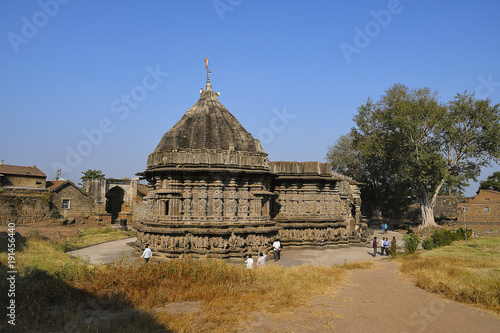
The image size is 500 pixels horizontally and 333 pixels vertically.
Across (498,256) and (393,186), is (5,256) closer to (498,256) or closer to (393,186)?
(498,256)

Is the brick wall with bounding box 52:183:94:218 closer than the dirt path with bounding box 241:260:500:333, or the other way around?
the dirt path with bounding box 241:260:500:333

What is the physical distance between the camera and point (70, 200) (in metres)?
34.9

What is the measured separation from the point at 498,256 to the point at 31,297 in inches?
805

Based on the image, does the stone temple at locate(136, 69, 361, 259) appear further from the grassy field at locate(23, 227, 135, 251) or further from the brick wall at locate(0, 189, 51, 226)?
the brick wall at locate(0, 189, 51, 226)

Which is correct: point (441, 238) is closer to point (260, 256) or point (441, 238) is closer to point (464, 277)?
point (464, 277)

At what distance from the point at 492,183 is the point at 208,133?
5530 cm

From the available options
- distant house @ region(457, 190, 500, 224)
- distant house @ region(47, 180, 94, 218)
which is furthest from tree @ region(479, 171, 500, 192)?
distant house @ region(47, 180, 94, 218)

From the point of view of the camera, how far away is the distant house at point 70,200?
34.3 meters

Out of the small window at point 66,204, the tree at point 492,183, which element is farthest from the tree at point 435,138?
the small window at point 66,204

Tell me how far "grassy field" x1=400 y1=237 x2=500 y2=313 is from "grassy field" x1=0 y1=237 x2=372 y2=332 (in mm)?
3300

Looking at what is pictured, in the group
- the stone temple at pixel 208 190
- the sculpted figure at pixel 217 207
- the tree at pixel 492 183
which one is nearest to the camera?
the stone temple at pixel 208 190

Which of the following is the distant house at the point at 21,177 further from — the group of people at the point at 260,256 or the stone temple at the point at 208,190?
the group of people at the point at 260,256

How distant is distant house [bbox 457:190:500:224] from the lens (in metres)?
39.1

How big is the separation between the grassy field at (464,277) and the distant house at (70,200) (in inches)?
1232
